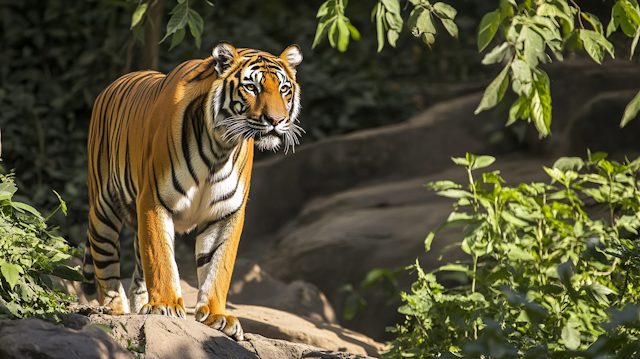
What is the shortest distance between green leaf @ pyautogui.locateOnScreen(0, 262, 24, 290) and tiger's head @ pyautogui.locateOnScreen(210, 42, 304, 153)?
97 cm

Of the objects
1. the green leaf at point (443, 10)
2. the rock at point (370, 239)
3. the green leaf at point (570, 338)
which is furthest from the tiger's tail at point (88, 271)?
the green leaf at point (570, 338)

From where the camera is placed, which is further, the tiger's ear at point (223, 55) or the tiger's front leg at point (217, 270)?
the tiger's ear at point (223, 55)

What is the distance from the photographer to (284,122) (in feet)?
8.83

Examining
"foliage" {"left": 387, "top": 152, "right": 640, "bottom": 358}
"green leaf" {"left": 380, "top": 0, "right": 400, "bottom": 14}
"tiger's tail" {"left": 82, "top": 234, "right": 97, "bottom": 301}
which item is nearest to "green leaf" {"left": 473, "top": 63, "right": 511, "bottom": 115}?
"green leaf" {"left": 380, "top": 0, "right": 400, "bottom": 14}

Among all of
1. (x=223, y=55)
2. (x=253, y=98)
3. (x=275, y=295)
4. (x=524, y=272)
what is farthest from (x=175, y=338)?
(x=275, y=295)

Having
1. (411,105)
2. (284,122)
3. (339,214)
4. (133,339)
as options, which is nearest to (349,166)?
(339,214)

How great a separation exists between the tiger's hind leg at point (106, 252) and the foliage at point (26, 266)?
0.88 metres

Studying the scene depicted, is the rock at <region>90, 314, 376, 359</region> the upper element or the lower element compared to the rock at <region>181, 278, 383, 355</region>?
upper

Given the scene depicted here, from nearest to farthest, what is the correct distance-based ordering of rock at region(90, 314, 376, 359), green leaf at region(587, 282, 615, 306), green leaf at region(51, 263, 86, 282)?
rock at region(90, 314, 376, 359) → green leaf at region(51, 263, 86, 282) → green leaf at region(587, 282, 615, 306)

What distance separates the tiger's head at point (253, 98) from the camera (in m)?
2.68

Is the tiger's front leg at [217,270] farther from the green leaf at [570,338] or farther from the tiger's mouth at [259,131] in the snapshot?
the green leaf at [570,338]

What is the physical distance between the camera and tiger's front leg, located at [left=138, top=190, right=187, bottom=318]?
2582 mm

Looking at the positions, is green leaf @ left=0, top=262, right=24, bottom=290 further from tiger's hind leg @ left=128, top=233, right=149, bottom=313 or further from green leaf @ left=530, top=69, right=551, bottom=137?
green leaf @ left=530, top=69, right=551, bottom=137

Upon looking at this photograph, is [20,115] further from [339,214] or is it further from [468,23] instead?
[468,23]
